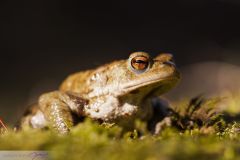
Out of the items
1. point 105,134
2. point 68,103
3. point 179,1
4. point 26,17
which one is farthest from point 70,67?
point 105,134

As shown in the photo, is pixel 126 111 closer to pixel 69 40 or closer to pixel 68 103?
pixel 68 103

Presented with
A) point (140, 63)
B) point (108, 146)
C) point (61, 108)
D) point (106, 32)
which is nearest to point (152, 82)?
point (140, 63)

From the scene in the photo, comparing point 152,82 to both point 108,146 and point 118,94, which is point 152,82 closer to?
point 118,94

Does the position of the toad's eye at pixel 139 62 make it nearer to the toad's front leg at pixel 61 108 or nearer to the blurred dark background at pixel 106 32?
the toad's front leg at pixel 61 108

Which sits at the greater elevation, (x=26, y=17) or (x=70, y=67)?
(x=26, y=17)

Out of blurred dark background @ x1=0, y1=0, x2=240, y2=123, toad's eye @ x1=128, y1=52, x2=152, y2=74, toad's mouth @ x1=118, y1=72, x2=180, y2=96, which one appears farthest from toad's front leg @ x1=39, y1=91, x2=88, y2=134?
blurred dark background @ x1=0, y1=0, x2=240, y2=123

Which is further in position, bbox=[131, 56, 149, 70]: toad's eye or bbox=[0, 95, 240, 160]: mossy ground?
bbox=[131, 56, 149, 70]: toad's eye

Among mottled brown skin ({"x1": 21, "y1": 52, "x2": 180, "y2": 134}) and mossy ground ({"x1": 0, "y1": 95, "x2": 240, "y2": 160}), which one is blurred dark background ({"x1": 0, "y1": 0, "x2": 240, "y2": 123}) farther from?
mossy ground ({"x1": 0, "y1": 95, "x2": 240, "y2": 160})
